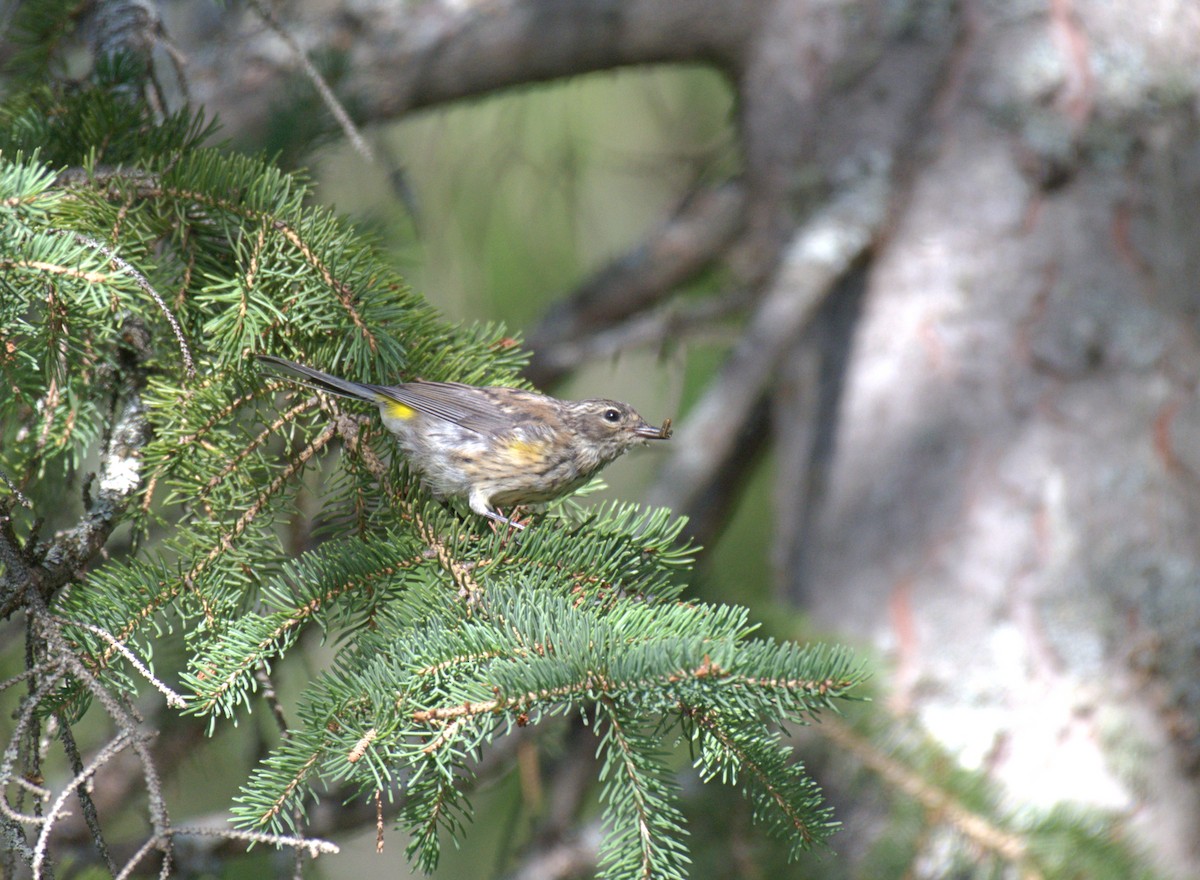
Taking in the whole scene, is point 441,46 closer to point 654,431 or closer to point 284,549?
point 654,431

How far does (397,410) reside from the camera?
2514 mm

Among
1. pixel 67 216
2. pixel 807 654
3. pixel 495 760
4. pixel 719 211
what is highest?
pixel 719 211

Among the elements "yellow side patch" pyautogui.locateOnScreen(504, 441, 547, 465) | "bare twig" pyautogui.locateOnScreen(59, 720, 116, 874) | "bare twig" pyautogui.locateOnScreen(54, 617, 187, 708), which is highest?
"yellow side patch" pyautogui.locateOnScreen(504, 441, 547, 465)

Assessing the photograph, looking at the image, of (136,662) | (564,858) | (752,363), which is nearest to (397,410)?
(136,662)

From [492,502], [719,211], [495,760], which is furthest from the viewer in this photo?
[719,211]

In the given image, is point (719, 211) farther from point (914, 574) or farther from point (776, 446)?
point (914, 574)

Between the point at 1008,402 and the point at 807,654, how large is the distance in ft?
6.69

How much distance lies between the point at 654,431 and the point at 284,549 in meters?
1.47

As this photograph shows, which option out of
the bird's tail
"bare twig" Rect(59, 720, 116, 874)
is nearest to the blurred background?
the bird's tail

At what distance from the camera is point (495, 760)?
3.58m

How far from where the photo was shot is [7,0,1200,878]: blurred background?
3.07 meters

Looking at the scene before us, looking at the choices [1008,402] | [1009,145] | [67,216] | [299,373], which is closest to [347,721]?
[299,373]

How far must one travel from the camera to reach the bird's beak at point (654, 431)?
320 centimetres

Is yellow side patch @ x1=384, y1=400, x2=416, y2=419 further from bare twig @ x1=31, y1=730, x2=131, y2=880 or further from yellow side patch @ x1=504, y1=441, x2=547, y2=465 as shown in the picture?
bare twig @ x1=31, y1=730, x2=131, y2=880
